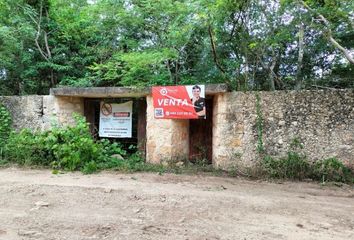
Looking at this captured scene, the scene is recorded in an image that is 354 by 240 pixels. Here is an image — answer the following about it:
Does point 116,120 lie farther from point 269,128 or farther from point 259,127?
point 269,128

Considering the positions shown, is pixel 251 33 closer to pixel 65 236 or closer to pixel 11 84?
pixel 65 236

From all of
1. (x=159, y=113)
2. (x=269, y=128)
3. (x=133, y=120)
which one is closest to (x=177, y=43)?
(x=159, y=113)

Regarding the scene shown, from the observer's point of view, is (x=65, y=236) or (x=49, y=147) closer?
(x=65, y=236)

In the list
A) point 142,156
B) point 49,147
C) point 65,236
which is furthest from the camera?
point 142,156

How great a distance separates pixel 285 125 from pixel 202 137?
217 cm

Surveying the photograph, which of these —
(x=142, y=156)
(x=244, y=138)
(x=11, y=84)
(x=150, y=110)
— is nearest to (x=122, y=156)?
(x=142, y=156)

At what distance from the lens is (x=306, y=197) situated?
4539 mm

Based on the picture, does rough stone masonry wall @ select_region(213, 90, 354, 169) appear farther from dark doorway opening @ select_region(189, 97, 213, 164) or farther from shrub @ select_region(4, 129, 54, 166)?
shrub @ select_region(4, 129, 54, 166)

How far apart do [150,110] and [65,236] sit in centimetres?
403

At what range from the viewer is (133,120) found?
26.4 ft

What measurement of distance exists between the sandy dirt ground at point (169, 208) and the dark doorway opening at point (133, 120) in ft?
6.86

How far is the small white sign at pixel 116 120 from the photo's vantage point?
7.77m

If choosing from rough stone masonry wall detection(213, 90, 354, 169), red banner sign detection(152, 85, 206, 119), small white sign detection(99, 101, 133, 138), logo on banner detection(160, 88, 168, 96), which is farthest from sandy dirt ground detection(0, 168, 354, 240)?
small white sign detection(99, 101, 133, 138)

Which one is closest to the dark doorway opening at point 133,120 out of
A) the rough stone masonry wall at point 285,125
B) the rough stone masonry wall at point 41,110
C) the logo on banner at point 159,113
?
the rough stone masonry wall at point 41,110
